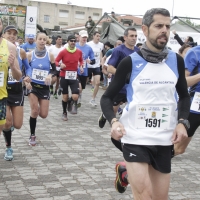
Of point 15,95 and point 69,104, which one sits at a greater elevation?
point 15,95

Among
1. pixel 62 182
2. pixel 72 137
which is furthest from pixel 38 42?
pixel 62 182

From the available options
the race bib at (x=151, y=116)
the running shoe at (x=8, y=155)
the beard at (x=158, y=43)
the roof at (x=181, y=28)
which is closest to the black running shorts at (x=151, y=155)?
the race bib at (x=151, y=116)

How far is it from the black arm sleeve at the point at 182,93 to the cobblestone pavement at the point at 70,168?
A: 65.0 inches

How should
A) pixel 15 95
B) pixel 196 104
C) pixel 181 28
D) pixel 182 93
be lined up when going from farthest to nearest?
pixel 181 28
pixel 15 95
pixel 196 104
pixel 182 93

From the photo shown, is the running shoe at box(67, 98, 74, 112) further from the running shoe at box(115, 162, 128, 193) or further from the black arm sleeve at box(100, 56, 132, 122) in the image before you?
the black arm sleeve at box(100, 56, 132, 122)

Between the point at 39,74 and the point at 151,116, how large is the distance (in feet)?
14.8

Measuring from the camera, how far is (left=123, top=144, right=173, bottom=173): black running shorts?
3.39 metres

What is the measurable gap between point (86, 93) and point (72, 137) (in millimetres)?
7840

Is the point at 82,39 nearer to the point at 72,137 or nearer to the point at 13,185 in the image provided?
the point at 72,137

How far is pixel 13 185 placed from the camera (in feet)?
16.9

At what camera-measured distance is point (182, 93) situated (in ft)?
12.0

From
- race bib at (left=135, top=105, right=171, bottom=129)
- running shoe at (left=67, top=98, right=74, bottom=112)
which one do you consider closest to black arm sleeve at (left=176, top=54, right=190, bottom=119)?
race bib at (left=135, top=105, right=171, bottom=129)

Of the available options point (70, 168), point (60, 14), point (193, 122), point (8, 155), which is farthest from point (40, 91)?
point (60, 14)

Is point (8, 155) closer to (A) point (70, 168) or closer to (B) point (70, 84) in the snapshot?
(A) point (70, 168)
